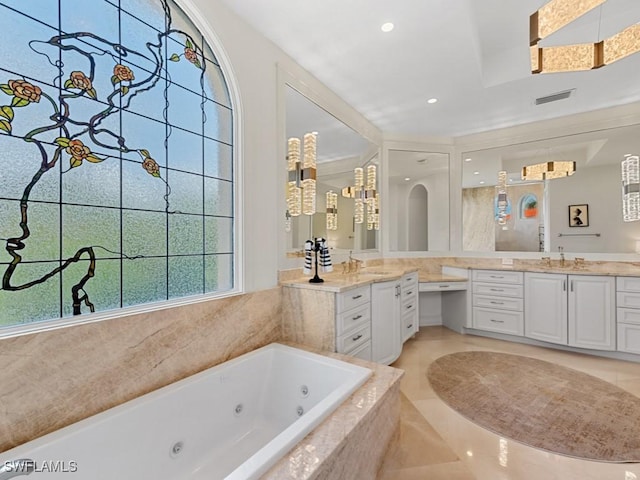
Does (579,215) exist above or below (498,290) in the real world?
above

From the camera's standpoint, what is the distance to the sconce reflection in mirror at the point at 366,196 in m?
3.55

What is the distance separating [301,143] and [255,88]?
643mm

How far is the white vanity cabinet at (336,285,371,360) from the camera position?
221 cm

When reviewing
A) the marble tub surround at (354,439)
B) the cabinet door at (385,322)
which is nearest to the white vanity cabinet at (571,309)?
the cabinet door at (385,322)

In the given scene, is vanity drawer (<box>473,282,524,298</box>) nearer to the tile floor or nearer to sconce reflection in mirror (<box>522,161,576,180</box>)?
the tile floor

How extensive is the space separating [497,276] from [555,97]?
2098 mm

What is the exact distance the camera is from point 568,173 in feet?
11.8

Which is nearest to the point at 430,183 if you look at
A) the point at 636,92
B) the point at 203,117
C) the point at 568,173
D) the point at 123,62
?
the point at 568,173

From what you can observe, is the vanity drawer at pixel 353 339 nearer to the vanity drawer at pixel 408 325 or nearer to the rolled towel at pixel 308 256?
the rolled towel at pixel 308 256

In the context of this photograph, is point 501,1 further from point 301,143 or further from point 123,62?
point 123,62

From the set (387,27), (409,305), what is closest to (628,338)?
(409,305)

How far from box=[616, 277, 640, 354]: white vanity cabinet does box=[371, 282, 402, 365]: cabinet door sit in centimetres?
228

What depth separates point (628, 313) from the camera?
297 cm

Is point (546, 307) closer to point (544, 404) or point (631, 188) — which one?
point (544, 404)
